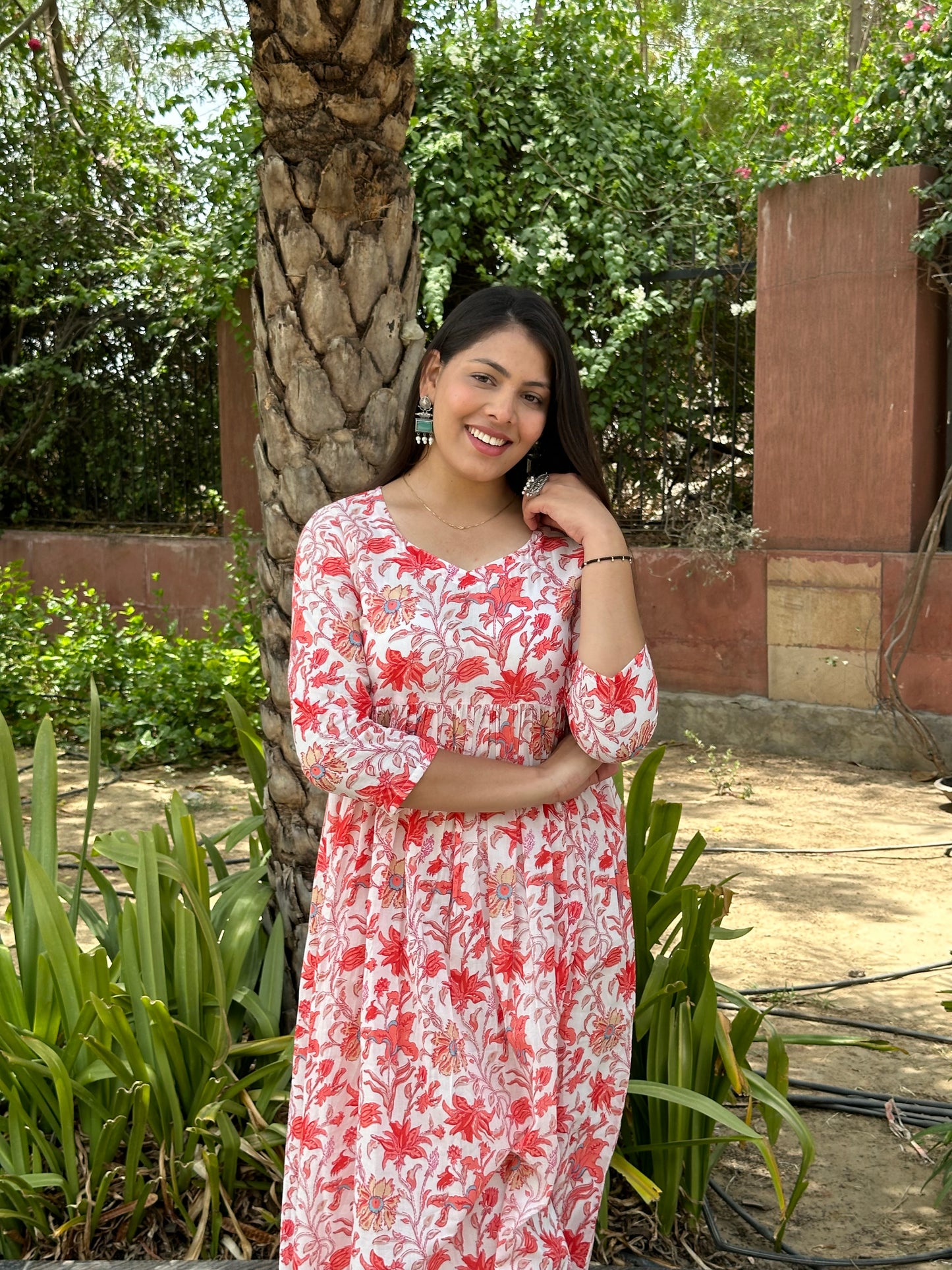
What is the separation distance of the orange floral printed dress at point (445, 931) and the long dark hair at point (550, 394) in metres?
0.19

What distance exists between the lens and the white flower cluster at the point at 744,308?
23.7ft

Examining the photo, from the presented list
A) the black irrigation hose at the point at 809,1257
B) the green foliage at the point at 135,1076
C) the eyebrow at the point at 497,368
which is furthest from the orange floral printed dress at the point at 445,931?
the black irrigation hose at the point at 809,1257

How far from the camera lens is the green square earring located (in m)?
2.10

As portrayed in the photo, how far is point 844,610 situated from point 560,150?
3458 mm

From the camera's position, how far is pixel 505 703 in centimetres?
195

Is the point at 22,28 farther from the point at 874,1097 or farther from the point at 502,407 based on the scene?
the point at 874,1097

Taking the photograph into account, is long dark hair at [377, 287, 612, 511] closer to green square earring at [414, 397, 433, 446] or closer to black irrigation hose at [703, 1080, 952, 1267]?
green square earring at [414, 397, 433, 446]

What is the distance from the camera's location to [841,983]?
3.74 m

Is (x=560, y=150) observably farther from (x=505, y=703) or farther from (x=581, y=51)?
(x=505, y=703)

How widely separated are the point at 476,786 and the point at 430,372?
27.4 inches

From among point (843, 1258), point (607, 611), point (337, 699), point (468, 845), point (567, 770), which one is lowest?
point (843, 1258)

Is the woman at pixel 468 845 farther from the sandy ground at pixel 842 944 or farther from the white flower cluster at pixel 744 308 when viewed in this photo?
the white flower cluster at pixel 744 308

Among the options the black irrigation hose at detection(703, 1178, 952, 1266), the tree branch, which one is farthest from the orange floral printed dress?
the tree branch

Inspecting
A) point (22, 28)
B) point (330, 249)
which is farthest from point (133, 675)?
point (330, 249)
